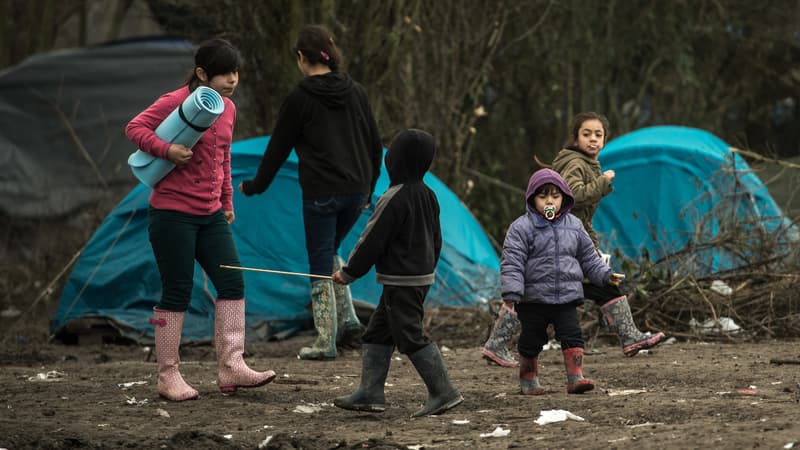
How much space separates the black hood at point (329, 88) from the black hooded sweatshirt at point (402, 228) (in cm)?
194

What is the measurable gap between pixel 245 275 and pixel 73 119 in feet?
15.2

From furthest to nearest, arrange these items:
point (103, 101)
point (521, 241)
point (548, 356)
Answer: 1. point (103, 101)
2. point (548, 356)
3. point (521, 241)

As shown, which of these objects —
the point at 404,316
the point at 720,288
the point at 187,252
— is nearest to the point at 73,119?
the point at 720,288

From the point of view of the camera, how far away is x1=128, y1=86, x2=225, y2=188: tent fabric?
558 centimetres

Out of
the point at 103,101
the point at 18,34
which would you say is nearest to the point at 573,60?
the point at 103,101

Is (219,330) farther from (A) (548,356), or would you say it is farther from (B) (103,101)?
(B) (103,101)

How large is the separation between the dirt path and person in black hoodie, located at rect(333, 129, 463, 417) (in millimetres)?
130

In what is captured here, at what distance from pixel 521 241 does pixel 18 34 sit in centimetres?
1139

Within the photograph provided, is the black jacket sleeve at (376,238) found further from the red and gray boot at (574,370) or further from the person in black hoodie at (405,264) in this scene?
the red and gray boot at (574,370)

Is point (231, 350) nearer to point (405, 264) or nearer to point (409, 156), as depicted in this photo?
point (405, 264)

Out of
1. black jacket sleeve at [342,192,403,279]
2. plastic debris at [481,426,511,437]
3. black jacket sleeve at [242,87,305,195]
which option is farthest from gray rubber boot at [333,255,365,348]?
plastic debris at [481,426,511,437]

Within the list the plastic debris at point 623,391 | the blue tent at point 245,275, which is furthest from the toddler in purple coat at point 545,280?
the blue tent at point 245,275

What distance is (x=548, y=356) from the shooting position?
748 cm

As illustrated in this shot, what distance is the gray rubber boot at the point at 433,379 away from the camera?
520 centimetres
